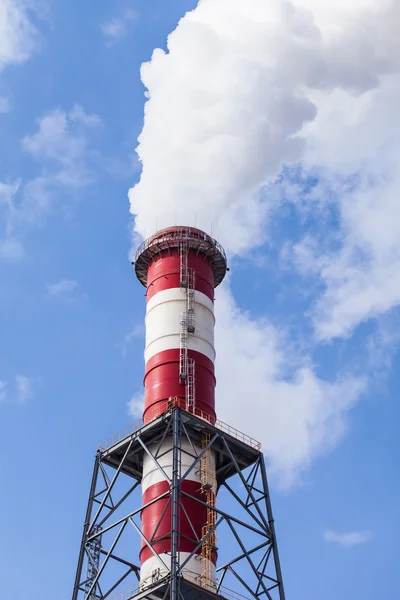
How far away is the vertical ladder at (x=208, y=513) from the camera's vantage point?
171 feet

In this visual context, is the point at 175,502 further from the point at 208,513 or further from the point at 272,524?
the point at 272,524

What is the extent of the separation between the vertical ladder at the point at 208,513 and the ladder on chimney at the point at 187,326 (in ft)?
8.00

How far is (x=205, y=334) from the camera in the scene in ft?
196

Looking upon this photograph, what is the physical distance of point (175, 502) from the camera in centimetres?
5200

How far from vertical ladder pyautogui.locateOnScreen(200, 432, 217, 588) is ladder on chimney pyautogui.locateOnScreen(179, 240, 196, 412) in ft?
8.00

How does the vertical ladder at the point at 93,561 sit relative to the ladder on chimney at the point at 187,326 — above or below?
below

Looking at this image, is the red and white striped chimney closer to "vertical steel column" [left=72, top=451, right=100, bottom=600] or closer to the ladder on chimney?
the ladder on chimney

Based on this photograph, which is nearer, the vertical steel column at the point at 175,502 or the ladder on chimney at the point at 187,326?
the vertical steel column at the point at 175,502

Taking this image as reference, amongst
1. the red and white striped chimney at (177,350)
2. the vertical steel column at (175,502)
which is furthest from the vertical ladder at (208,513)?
the vertical steel column at (175,502)

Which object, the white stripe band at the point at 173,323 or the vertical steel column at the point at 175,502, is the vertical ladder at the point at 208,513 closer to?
Result: the vertical steel column at the point at 175,502

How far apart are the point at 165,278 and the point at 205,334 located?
411 cm

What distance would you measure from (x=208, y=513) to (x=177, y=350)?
9086mm

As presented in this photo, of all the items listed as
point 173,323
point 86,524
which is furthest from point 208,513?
point 173,323

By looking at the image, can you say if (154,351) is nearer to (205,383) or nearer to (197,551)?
(205,383)
